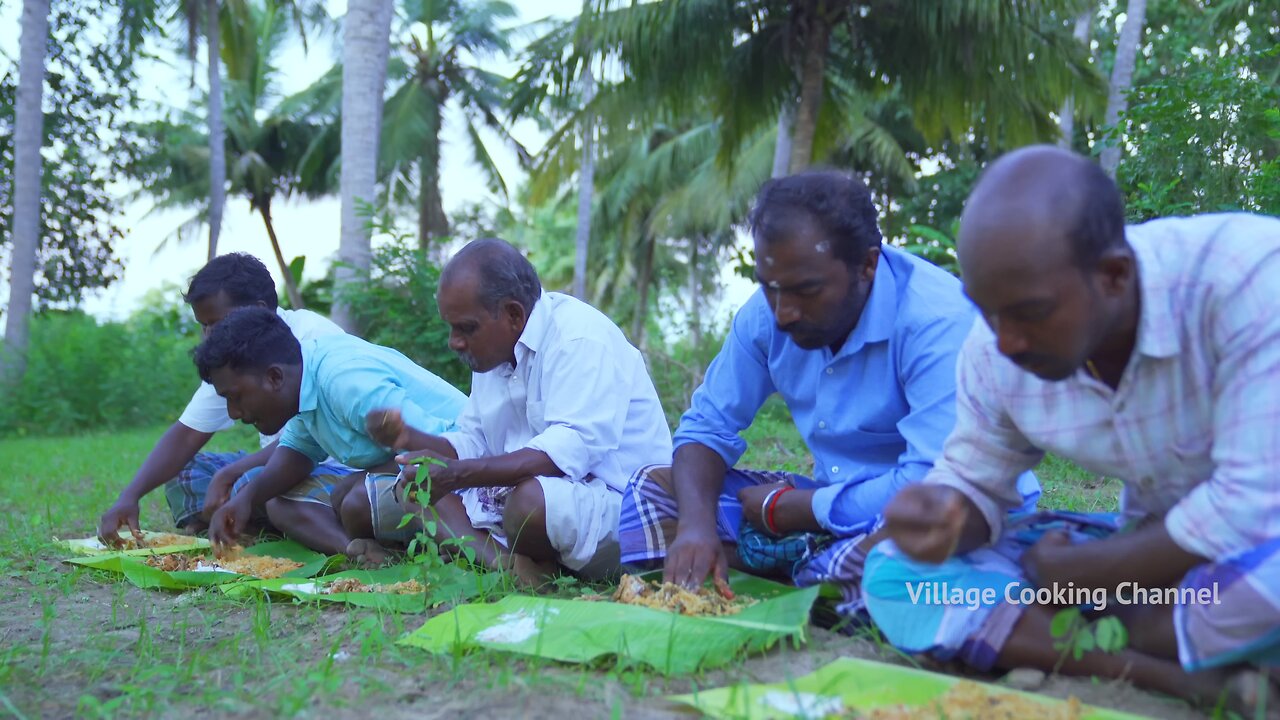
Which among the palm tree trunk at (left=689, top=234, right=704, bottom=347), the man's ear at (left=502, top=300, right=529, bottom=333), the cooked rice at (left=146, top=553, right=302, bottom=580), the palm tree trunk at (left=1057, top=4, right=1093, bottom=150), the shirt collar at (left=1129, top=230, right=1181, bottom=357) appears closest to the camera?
the shirt collar at (left=1129, top=230, right=1181, bottom=357)

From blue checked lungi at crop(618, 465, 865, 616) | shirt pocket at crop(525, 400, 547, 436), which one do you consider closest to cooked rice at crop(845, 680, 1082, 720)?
blue checked lungi at crop(618, 465, 865, 616)

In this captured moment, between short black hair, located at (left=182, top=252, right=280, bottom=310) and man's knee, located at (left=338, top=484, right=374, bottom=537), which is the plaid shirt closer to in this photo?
man's knee, located at (left=338, top=484, right=374, bottom=537)

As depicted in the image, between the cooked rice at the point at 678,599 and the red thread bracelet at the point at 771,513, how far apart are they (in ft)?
0.88

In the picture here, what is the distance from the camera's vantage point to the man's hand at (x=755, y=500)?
9.34 feet

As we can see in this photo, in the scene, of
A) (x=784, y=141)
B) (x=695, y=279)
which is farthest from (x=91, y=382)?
(x=695, y=279)

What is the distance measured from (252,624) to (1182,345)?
2348 mm

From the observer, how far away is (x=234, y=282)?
4410 millimetres

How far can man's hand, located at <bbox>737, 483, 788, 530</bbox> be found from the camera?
2.85 metres

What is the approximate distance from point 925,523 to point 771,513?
2.85 feet

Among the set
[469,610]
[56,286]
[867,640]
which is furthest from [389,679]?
[56,286]

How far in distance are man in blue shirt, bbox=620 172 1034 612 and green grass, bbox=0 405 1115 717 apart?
438 mm

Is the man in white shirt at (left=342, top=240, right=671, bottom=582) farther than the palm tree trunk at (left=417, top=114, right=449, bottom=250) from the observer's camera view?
No

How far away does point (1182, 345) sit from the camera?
70.8 inches

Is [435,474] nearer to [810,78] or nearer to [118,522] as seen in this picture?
[118,522]
